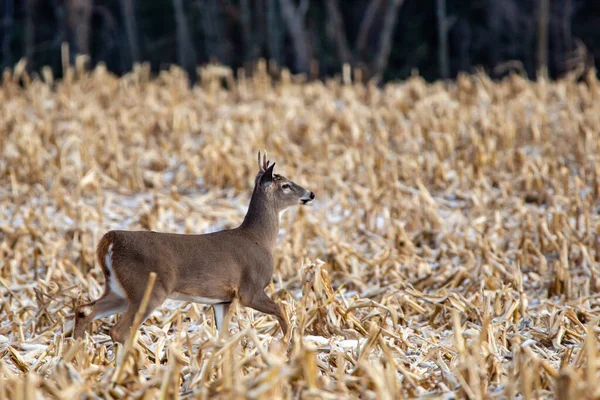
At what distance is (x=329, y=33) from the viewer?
2348cm

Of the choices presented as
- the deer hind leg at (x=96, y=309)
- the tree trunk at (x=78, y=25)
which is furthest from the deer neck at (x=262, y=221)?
the tree trunk at (x=78, y=25)

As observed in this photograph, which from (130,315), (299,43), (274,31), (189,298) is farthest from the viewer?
(274,31)

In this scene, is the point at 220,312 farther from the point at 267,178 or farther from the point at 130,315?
the point at 267,178

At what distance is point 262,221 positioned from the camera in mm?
5711

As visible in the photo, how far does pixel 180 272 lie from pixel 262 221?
3.17ft

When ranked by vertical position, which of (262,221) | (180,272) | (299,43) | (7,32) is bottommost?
(180,272)

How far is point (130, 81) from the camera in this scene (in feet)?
44.0

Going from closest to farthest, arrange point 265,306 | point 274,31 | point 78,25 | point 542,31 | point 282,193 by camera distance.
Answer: point 265,306 → point 282,193 → point 542,31 → point 78,25 → point 274,31

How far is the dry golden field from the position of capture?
3934 millimetres

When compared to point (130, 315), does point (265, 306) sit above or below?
below

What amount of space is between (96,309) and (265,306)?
2.90 ft

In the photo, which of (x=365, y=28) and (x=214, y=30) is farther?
(x=214, y=30)

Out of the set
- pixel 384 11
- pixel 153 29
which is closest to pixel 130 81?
pixel 384 11

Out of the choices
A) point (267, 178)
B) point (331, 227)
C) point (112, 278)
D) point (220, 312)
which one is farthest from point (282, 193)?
point (331, 227)
